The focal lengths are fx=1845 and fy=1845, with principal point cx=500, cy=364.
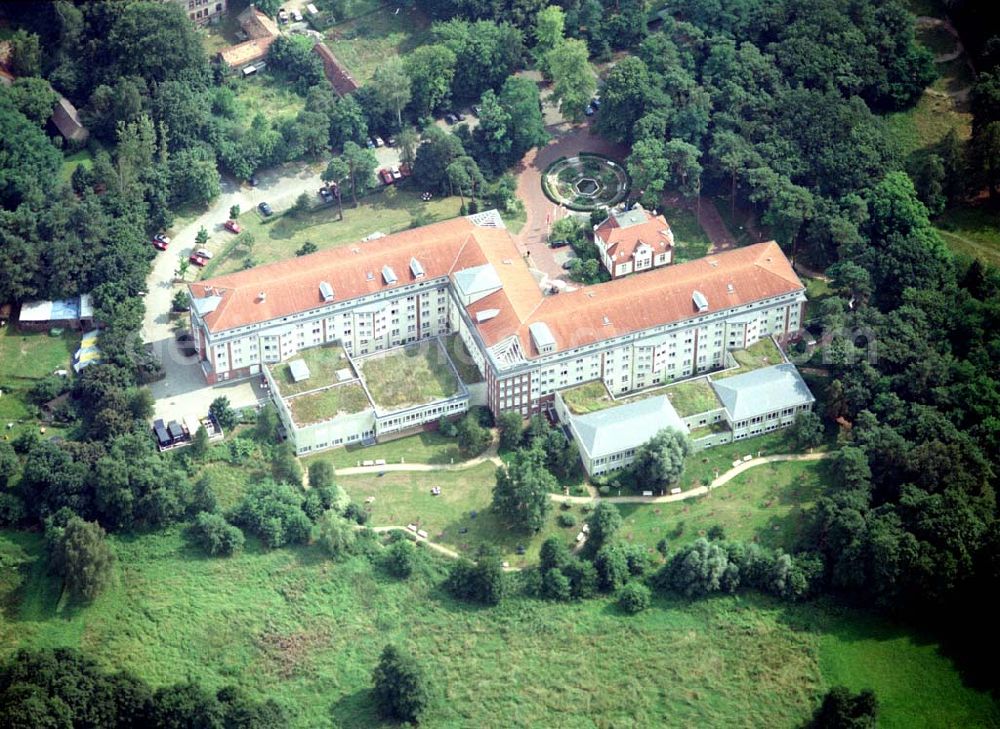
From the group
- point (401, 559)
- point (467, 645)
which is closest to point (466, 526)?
point (401, 559)

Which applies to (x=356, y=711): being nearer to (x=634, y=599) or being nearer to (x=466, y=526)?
(x=466, y=526)

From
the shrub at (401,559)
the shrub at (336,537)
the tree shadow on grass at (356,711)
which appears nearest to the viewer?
the tree shadow on grass at (356,711)

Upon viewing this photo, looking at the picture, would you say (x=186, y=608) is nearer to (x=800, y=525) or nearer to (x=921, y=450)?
(x=800, y=525)

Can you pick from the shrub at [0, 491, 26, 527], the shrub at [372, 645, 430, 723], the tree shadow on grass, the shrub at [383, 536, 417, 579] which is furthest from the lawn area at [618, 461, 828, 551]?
the shrub at [0, 491, 26, 527]

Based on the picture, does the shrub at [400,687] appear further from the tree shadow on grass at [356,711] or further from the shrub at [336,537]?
the shrub at [336,537]

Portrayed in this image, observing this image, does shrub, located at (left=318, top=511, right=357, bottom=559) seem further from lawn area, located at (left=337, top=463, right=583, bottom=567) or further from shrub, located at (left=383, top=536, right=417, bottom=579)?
lawn area, located at (left=337, top=463, right=583, bottom=567)

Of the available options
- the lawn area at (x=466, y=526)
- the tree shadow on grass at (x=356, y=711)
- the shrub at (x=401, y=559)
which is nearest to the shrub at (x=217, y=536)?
the lawn area at (x=466, y=526)

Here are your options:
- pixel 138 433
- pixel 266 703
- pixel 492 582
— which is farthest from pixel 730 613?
pixel 138 433
